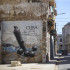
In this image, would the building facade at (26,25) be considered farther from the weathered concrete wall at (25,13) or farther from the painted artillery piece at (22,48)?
the painted artillery piece at (22,48)

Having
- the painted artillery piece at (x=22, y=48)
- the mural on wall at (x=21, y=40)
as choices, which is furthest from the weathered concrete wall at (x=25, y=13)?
the painted artillery piece at (x=22, y=48)

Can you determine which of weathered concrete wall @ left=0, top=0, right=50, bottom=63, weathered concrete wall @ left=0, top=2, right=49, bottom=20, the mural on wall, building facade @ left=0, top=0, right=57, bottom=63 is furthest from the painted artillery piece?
weathered concrete wall @ left=0, top=2, right=49, bottom=20

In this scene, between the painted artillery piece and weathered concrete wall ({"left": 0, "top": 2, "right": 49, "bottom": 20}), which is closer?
the painted artillery piece

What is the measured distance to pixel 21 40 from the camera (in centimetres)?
2873

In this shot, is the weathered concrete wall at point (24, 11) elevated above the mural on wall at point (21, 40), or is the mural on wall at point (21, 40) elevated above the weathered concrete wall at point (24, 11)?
the weathered concrete wall at point (24, 11)

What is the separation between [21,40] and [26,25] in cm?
190

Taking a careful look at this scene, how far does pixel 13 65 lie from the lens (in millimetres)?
23969

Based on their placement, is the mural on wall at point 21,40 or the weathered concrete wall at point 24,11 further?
the weathered concrete wall at point 24,11

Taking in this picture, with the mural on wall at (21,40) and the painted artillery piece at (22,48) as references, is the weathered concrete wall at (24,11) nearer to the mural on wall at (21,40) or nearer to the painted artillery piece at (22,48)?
the mural on wall at (21,40)

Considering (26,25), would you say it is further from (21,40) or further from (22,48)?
(22,48)

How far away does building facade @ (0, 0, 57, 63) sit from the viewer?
28.7 m

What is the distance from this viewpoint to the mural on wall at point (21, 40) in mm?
28719

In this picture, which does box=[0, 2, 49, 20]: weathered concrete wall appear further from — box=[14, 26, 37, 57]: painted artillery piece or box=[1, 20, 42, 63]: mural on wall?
box=[14, 26, 37, 57]: painted artillery piece

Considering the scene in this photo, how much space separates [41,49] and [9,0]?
23.5 ft
